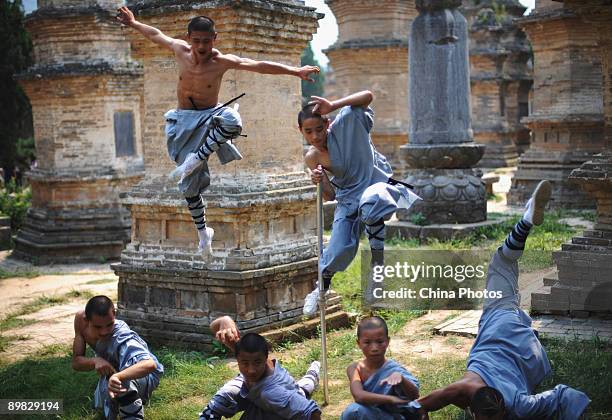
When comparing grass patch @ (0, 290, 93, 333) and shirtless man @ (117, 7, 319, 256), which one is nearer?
shirtless man @ (117, 7, 319, 256)

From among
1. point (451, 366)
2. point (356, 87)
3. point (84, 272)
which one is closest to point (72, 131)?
point (84, 272)

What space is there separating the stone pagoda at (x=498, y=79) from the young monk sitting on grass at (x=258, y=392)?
2058 cm

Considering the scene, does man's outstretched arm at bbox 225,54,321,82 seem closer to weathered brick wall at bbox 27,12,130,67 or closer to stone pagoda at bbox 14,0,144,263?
stone pagoda at bbox 14,0,144,263

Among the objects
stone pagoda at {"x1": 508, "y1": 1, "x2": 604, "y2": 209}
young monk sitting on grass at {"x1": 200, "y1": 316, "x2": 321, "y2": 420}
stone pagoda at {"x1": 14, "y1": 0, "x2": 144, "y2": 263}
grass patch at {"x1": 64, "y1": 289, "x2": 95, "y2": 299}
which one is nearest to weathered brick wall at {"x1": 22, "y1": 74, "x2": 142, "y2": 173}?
stone pagoda at {"x1": 14, "y1": 0, "x2": 144, "y2": 263}

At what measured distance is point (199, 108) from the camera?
5742 millimetres

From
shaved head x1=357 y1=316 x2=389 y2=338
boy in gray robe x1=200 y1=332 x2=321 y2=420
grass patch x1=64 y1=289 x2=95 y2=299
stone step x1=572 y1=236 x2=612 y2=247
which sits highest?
stone step x1=572 y1=236 x2=612 y2=247

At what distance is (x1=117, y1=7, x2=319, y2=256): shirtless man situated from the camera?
5.45m

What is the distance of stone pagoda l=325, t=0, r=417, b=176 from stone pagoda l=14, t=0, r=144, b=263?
21.4 ft

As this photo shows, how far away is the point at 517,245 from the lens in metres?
5.32

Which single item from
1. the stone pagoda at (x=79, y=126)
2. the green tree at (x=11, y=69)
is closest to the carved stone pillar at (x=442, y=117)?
the stone pagoda at (x=79, y=126)

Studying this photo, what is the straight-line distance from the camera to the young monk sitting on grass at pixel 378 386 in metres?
4.85

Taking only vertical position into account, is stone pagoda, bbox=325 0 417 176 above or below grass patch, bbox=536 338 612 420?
above

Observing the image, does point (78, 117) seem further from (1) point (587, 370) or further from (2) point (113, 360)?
(1) point (587, 370)

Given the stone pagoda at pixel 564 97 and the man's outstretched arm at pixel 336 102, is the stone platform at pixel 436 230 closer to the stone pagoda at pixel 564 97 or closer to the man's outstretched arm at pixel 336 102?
the stone pagoda at pixel 564 97
